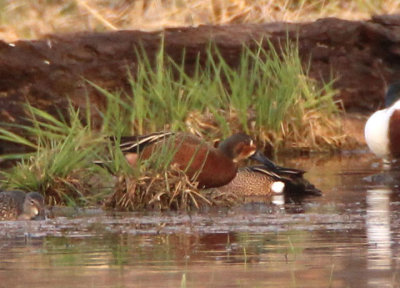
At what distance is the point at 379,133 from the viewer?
1170cm

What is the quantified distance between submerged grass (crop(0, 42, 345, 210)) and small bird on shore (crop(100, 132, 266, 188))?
7.9 inches

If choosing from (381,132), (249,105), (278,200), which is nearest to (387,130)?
(381,132)

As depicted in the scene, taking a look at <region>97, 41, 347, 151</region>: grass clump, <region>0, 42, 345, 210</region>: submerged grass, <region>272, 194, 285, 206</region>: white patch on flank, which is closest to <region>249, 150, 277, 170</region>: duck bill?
<region>272, 194, 285, 206</region>: white patch on flank

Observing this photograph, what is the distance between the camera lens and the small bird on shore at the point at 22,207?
7.89 metres

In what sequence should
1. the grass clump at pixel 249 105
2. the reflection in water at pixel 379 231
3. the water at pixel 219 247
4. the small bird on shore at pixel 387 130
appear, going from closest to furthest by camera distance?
the water at pixel 219 247 < the reflection in water at pixel 379 231 < the small bird on shore at pixel 387 130 < the grass clump at pixel 249 105

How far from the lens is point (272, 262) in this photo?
19.3 ft

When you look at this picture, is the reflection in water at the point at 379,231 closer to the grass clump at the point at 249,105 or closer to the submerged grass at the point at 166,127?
the submerged grass at the point at 166,127

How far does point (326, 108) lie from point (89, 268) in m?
7.62

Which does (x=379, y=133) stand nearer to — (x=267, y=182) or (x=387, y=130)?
(x=387, y=130)

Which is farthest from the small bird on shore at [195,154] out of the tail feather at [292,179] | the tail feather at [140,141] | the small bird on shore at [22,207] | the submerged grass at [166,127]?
the small bird on shore at [22,207]

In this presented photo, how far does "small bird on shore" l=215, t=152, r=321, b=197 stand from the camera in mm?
9648

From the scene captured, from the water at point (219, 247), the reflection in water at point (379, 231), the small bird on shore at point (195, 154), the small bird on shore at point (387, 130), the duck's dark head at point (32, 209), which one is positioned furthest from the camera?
the small bird on shore at point (387, 130)

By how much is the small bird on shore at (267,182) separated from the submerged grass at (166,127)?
0.97 meters

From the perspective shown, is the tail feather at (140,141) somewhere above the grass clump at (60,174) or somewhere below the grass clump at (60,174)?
above
